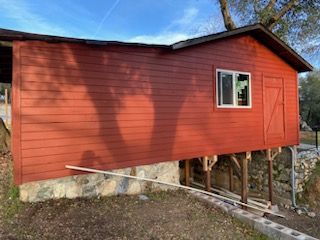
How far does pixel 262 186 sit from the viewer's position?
11.6 m

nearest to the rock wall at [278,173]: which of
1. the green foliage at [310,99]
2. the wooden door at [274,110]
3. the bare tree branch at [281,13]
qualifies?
the wooden door at [274,110]

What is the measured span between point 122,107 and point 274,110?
5.70 m

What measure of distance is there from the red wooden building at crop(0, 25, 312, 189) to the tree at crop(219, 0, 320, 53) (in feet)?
16.7

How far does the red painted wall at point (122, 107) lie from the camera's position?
5426 mm

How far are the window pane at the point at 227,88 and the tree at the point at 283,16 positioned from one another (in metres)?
6.79

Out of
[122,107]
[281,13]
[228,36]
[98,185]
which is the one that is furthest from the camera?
[281,13]

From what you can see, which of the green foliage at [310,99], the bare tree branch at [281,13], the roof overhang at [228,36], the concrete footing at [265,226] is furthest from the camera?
the green foliage at [310,99]

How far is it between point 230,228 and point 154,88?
11.3ft

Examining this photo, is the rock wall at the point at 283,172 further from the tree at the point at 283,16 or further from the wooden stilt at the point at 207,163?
the tree at the point at 283,16

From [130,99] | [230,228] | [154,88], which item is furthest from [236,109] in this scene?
[230,228]

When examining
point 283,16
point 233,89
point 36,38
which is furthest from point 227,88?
point 283,16

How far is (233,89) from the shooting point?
8602 millimetres

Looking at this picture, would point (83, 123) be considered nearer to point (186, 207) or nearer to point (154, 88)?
point (154, 88)

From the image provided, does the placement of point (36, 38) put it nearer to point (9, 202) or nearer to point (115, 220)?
point (9, 202)
